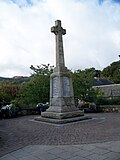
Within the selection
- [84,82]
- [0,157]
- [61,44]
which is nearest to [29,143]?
[0,157]

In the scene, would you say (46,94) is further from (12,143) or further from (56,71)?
(12,143)

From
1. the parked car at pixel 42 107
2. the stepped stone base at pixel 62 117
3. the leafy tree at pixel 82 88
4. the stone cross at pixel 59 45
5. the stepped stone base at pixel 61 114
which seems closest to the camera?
the stepped stone base at pixel 62 117

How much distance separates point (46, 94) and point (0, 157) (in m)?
12.6

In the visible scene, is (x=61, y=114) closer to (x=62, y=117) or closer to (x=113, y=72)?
(x=62, y=117)

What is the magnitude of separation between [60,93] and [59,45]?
134 inches

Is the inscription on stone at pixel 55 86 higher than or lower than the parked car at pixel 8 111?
higher

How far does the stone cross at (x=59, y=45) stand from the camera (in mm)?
12523

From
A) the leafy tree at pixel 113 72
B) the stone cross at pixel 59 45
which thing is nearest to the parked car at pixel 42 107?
the stone cross at pixel 59 45

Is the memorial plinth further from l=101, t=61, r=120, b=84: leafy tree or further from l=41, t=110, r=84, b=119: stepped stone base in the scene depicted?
l=101, t=61, r=120, b=84: leafy tree

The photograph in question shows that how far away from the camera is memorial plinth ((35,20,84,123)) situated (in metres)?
11.4

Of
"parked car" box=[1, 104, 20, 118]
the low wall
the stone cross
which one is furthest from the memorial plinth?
the low wall

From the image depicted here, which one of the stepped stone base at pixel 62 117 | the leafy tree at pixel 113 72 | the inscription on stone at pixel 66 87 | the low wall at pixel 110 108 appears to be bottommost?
the stepped stone base at pixel 62 117

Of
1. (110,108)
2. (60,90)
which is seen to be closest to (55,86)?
(60,90)

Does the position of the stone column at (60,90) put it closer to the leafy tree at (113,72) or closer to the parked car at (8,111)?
the parked car at (8,111)
